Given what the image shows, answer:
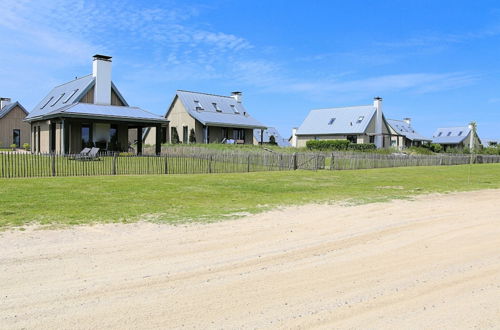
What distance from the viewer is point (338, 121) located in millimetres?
58688

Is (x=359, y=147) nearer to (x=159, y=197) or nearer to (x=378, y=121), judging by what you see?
(x=378, y=121)

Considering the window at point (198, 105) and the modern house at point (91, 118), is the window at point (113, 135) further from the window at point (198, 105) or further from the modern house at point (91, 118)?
the window at point (198, 105)

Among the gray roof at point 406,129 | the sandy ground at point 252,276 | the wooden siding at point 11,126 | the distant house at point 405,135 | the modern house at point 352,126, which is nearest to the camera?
the sandy ground at point 252,276

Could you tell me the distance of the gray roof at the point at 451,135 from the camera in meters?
80.5

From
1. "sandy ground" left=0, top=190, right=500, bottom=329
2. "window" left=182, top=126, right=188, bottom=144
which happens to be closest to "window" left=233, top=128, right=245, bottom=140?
"window" left=182, top=126, right=188, bottom=144

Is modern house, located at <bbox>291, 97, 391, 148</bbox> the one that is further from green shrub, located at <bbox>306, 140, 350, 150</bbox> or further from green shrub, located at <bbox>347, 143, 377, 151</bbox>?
green shrub, located at <bbox>306, 140, 350, 150</bbox>

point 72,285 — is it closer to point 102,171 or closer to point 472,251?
point 472,251

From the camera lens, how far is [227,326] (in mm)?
4039

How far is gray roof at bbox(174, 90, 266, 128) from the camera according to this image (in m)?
42.5

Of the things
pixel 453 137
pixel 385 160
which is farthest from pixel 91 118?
pixel 453 137

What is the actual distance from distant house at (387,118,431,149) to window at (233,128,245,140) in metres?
27.5

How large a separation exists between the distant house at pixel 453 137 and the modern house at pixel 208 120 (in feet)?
167

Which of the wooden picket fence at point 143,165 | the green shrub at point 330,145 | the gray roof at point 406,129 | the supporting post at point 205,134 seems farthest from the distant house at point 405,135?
the wooden picket fence at point 143,165

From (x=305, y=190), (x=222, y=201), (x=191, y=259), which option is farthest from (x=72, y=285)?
(x=305, y=190)
